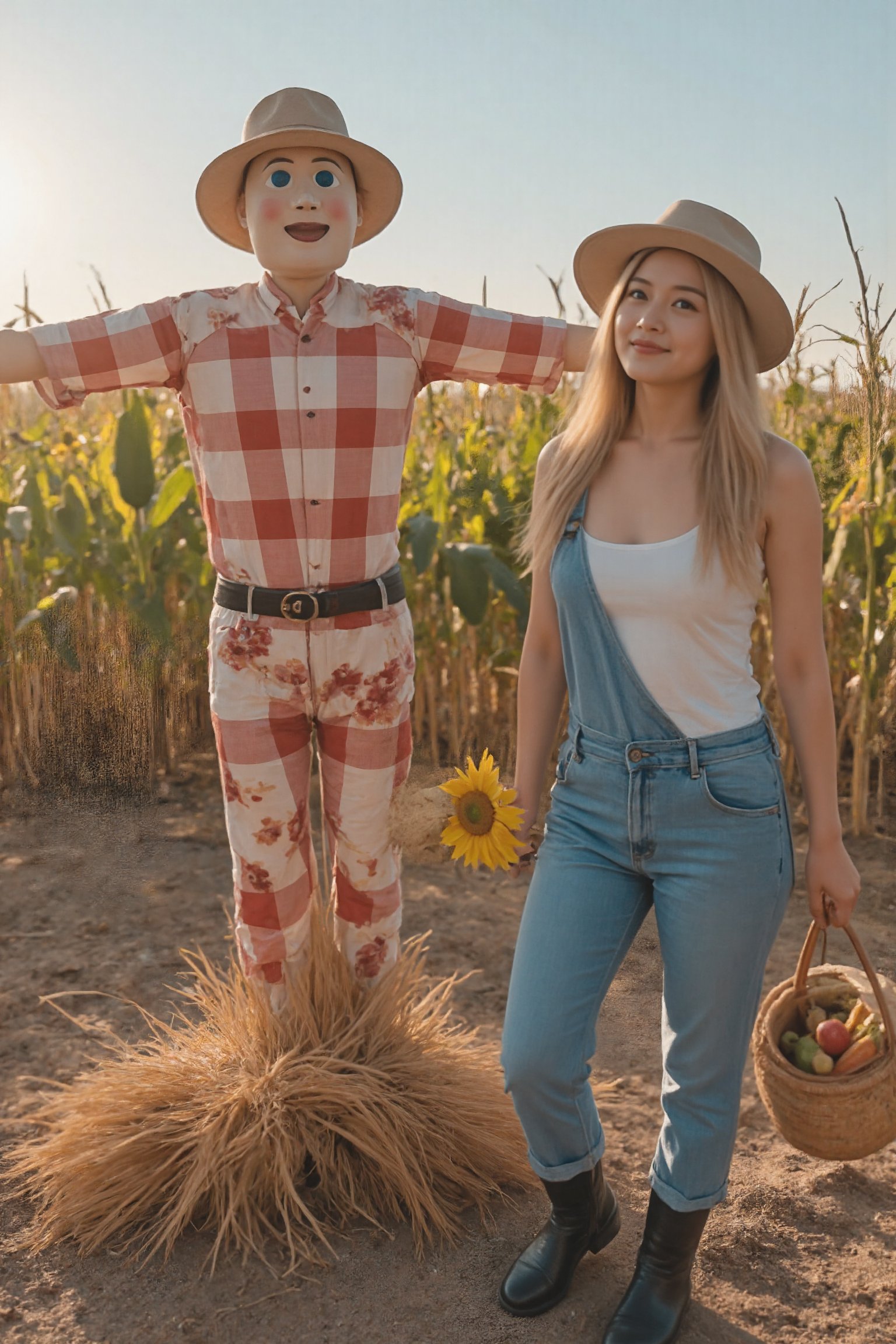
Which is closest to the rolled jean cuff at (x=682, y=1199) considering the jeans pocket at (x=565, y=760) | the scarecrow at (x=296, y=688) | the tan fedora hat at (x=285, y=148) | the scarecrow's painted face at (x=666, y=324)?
the scarecrow at (x=296, y=688)

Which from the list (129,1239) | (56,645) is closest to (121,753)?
(56,645)

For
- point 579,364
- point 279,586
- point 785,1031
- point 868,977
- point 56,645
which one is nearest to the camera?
point 868,977

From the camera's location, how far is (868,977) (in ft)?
5.81

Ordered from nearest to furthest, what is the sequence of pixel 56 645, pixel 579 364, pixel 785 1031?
1. pixel 785 1031
2. pixel 579 364
3. pixel 56 645

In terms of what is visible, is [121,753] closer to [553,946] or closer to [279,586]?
[279,586]

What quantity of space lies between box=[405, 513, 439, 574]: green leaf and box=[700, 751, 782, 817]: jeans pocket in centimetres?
218

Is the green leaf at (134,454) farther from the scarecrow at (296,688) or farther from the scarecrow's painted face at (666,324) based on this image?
the scarecrow's painted face at (666,324)

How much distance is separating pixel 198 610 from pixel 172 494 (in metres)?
0.61

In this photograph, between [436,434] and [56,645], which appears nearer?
[56,645]

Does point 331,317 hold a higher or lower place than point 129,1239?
higher

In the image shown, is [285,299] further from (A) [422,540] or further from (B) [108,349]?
(A) [422,540]

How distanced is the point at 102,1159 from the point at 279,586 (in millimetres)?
1070

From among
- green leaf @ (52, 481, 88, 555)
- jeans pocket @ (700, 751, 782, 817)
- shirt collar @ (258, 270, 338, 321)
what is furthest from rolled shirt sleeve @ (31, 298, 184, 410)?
green leaf @ (52, 481, 88, 555)

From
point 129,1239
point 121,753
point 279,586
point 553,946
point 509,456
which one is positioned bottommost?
point 129,1239
